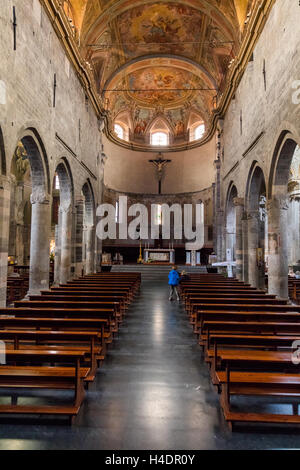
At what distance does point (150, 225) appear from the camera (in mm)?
33312

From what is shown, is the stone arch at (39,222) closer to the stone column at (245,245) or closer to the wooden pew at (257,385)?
the stone column at (245,245)

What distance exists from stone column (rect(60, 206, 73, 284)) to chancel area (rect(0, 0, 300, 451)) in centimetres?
9

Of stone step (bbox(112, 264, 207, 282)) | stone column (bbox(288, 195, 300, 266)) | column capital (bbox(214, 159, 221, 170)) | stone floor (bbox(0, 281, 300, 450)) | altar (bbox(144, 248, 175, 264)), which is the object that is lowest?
stone floor (bbox(0, 281, 300, 450))

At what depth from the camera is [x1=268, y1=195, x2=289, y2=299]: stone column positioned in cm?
1236

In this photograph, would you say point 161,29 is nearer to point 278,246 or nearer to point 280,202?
point 280,202

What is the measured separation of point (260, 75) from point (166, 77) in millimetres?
16923

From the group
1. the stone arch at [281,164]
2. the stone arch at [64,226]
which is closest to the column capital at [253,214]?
the stone arch at [281,164]

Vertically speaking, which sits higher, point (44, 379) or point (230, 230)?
point (230, 230)

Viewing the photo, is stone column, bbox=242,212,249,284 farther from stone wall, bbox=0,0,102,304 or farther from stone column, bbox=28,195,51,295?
stone column, bbox=28,195,51,295

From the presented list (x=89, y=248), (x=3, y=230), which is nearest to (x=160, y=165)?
(x=89, y=248)

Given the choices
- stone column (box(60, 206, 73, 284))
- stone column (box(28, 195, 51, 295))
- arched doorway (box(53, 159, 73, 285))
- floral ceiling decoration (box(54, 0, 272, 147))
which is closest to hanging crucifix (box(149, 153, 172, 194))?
floral ceiling decoration (box(54, 0, 272, 147))

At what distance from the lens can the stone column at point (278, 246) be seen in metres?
12.4

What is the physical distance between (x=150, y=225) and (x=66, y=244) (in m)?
16.9
